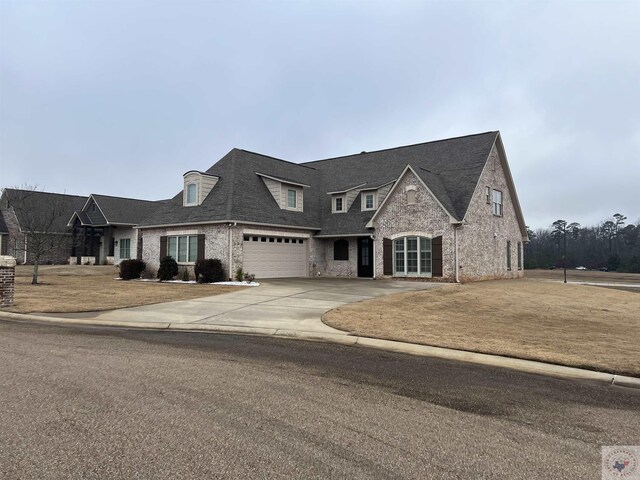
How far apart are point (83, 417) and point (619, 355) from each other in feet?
27.2

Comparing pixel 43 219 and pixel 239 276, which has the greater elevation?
pixel 43 219

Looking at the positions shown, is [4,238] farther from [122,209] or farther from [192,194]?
[192,194]

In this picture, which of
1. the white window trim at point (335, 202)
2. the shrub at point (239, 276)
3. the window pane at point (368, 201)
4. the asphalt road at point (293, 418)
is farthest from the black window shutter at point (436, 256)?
the asphalt road at point (293, 418)

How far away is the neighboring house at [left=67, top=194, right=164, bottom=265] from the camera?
3719 cm

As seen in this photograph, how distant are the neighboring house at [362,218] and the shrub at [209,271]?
54cm

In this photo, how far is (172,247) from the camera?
24828mm

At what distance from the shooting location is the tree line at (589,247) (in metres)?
68.4

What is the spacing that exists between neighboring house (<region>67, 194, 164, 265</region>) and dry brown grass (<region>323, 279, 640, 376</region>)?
30.1 m

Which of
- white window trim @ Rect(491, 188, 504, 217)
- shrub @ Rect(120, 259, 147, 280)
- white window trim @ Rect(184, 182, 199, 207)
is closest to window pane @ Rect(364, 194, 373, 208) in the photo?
white window trim @ Rect(491, 188, 504, 217)

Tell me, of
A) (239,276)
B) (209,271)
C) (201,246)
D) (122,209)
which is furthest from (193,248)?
(122,209)

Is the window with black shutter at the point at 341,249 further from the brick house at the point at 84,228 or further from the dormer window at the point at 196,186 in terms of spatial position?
the brick house at the point at 84,228

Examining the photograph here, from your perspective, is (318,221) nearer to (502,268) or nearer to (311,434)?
(502,268)

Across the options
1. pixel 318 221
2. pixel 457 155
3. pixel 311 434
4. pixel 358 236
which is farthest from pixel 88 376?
pixel 457 155

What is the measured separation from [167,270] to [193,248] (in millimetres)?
1851
